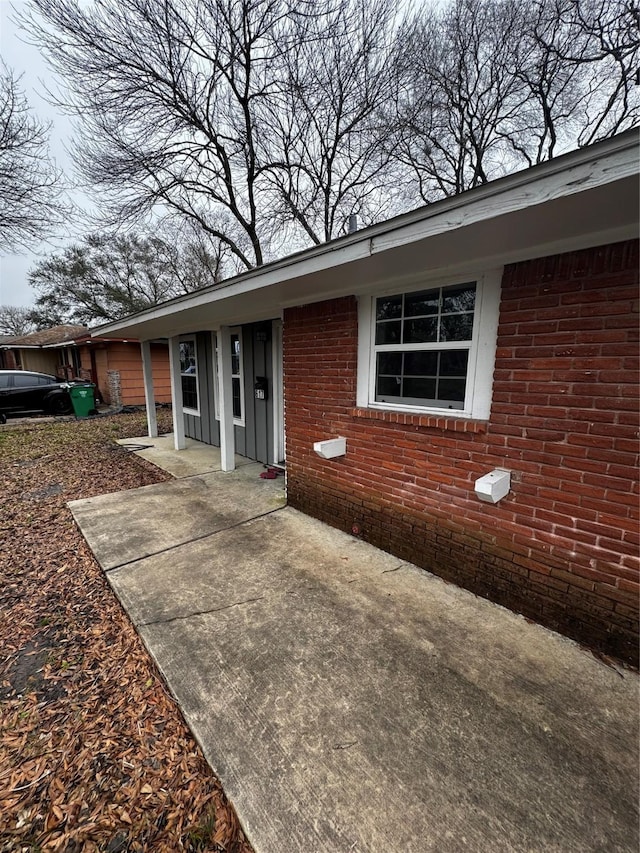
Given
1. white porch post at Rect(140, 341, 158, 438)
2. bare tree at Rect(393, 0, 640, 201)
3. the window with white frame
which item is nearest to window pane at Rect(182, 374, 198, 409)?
the window with white frame

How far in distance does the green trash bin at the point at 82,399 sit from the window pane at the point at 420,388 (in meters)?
11.4

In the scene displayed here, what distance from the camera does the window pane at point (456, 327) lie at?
2.66m

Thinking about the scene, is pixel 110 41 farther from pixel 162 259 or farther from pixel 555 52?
pixel 162 259

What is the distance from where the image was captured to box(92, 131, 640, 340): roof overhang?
1411 mm

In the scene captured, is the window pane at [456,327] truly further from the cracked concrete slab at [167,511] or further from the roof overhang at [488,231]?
the cracked concrete slab at [167,511]

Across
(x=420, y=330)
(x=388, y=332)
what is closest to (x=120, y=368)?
(x=388, y=332)

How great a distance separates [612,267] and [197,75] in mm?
11492

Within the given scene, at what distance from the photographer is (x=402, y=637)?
226 cm

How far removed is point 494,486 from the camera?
2.31 meters

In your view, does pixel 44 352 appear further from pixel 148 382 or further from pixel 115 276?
pixel 148 382

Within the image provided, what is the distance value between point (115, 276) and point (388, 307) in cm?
2166

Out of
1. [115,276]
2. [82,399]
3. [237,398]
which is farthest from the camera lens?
[115,276]

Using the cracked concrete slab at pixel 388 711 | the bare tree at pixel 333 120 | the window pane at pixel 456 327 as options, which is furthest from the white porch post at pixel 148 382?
the bare tree at pixel 333 120

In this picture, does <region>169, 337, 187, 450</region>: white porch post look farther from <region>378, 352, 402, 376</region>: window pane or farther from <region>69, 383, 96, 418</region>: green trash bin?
<region>69, 383, 96, 418</region>: green trash bin
